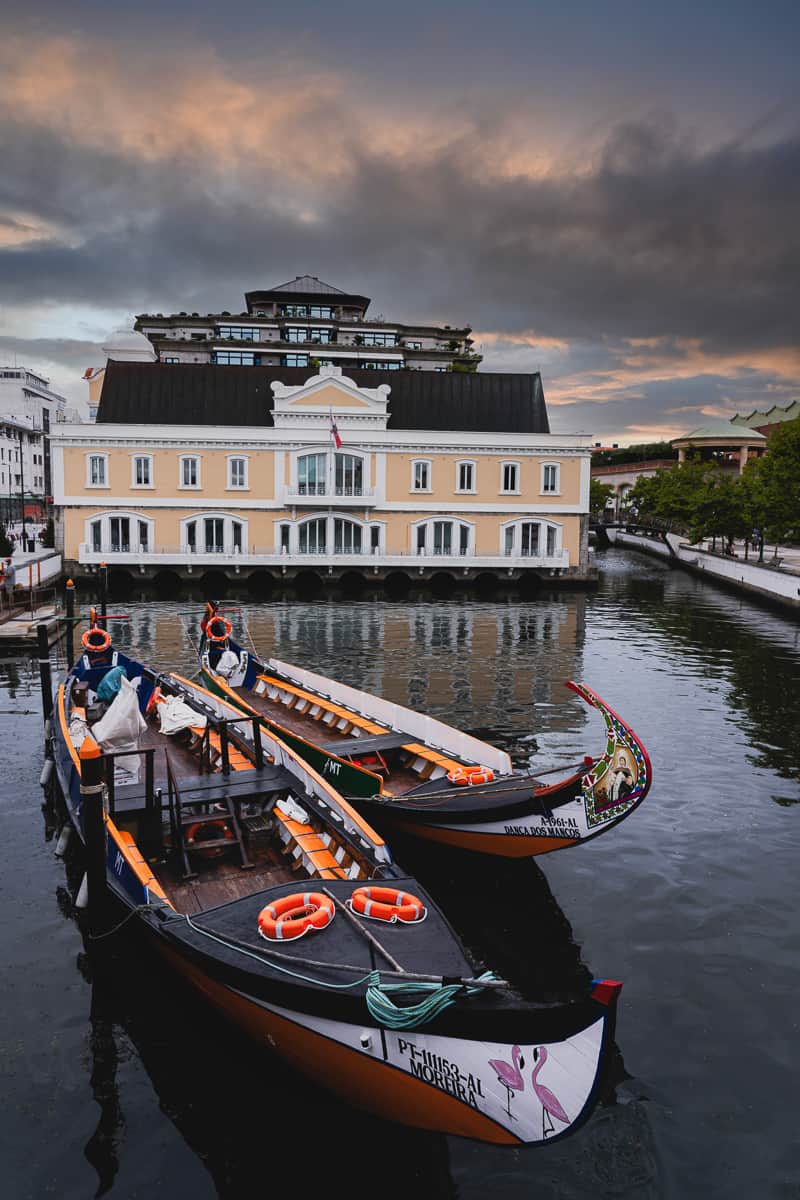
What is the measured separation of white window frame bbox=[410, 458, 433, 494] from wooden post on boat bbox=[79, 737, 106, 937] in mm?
50247

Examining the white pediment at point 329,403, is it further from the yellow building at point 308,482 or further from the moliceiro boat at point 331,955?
the moliceiro boat at point 331,955

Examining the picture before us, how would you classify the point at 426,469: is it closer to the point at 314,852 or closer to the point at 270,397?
the point at 270,397

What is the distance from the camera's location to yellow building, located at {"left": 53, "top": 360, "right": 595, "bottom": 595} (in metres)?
57.6

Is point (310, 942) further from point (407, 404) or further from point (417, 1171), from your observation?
point (407, 404)

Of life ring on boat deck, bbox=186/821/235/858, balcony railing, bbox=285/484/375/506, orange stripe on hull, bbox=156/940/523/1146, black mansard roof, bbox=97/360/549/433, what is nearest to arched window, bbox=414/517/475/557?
balcony railing, bbox=285/484/375/506

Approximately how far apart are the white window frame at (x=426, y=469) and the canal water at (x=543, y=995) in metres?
38.3

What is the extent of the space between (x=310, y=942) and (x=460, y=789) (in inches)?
220

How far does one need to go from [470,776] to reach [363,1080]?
7.16m

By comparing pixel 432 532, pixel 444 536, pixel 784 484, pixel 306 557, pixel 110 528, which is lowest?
pixel 306 557

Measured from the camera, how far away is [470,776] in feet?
49.6

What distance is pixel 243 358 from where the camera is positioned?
315 feet

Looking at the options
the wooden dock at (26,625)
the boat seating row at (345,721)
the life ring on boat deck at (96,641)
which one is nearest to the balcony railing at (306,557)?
the wooden dock at (26,625)

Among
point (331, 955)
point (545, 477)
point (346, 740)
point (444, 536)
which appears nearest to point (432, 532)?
point (444, 536)

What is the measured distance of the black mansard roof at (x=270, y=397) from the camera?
59.8m
